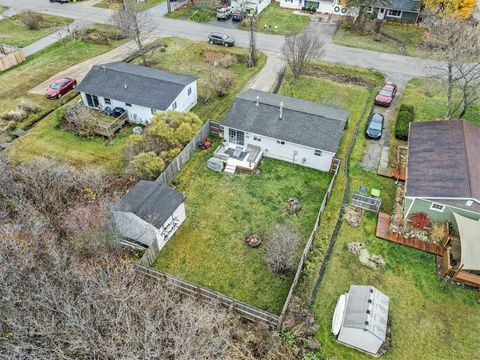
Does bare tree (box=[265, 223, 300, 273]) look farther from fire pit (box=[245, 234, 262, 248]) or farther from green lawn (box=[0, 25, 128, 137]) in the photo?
green lawn (box=[0, 25, 128, 137])

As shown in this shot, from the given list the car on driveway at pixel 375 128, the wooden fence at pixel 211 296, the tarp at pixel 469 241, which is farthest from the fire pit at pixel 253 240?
the car on driveway at pixel 375 128

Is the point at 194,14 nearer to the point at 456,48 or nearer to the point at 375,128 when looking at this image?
the point at 375,128

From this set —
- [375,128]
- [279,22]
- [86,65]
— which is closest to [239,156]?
[375,128]

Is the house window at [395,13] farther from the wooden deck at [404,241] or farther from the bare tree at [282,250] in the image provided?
the bare tree at [282,250]

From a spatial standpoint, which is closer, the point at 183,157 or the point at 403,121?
the point at 183,157

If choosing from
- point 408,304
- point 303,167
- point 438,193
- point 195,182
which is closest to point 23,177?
point 195,182

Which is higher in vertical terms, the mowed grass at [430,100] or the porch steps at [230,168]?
the mowed grass at [430,100]
